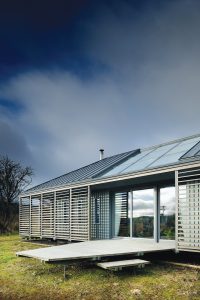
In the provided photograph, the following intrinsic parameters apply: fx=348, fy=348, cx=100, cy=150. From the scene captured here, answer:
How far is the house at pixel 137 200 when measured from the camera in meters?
9.84

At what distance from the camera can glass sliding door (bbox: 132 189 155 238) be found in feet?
42.2

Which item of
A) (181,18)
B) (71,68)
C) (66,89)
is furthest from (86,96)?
(181,18)

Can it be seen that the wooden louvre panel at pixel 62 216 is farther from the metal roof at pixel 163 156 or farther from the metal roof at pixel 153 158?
the metal roof at pixel 163 156

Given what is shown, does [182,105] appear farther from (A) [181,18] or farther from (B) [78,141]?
(B) [78,141]

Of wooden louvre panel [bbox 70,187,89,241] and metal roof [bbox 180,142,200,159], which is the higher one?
metal roof [bbox 180,142,200,159]

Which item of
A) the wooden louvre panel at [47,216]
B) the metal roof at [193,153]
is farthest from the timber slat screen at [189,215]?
the wooden louvre panel at [47,216]

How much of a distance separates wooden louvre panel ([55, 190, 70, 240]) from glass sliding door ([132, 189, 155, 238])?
3227 millimetres

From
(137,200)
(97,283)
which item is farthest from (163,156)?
(97,283)

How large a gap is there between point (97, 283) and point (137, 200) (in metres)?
6.07

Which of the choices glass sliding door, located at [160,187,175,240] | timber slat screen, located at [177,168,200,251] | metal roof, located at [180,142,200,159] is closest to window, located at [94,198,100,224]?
glass sliding door, located at [160,187,175,240]

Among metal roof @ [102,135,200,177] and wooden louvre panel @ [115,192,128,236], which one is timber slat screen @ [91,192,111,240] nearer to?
wooden louvre panel @ [115,192,128,236]

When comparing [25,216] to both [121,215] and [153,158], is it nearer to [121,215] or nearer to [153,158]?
[121,215]

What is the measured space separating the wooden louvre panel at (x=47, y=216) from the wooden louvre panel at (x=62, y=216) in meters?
0.32

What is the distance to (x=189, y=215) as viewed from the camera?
9.55 metres
